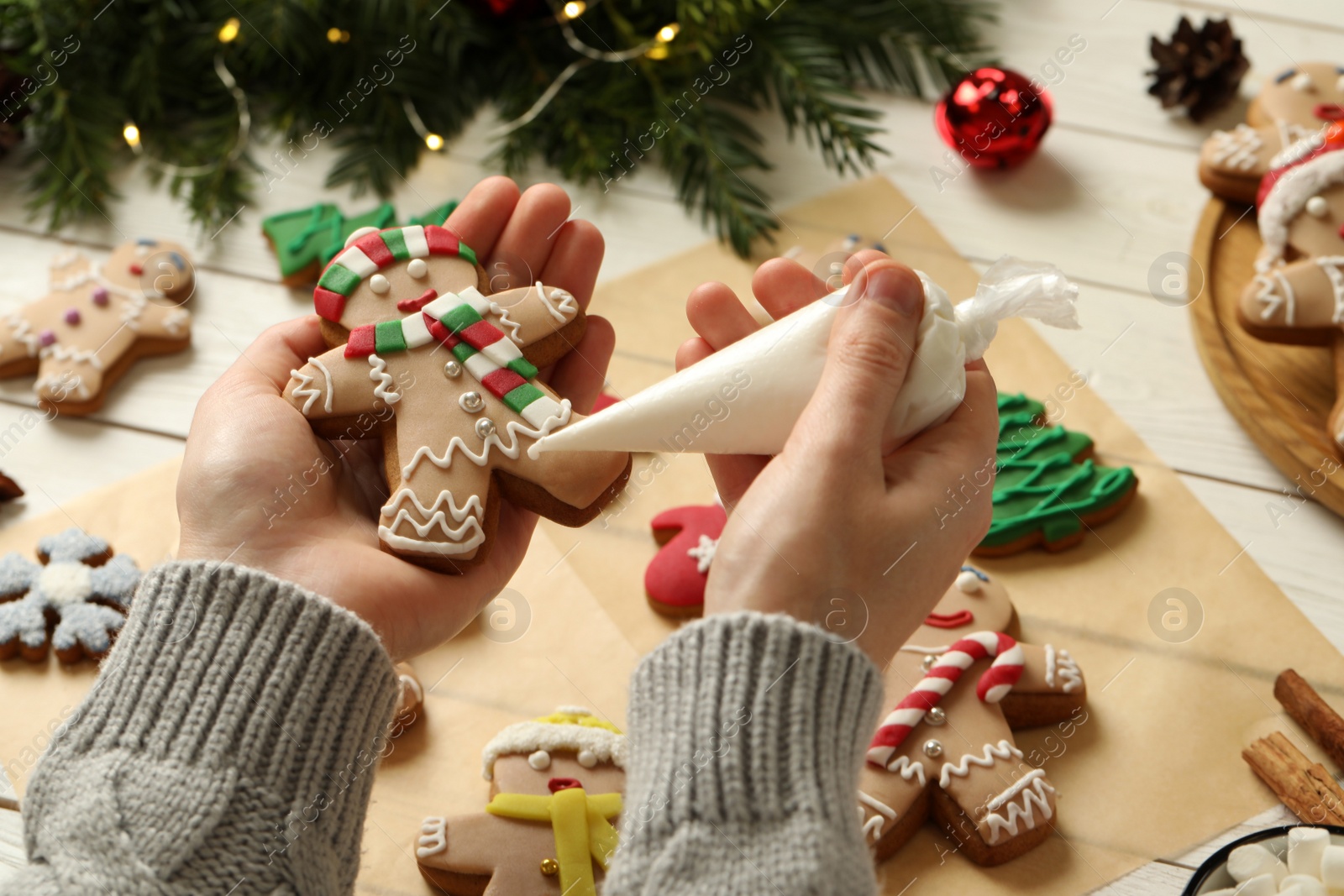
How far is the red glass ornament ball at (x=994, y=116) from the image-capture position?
66.0 inches

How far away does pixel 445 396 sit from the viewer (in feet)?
3.79

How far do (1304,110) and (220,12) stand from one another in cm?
162

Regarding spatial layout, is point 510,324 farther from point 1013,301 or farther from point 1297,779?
point 1297,779

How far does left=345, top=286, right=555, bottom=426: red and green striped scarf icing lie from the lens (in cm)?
116

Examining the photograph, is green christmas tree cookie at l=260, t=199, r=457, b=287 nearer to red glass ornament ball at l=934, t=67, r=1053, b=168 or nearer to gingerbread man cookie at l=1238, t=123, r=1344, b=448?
red glass ornament ball at l=934, t=67, r=1053, b=168

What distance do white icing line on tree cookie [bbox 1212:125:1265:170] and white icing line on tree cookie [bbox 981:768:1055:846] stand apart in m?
0.95

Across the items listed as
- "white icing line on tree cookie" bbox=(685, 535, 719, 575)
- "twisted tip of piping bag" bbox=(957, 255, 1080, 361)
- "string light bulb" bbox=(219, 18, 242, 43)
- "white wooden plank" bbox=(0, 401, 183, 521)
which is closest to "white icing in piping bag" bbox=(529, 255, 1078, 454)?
"twisted tip of piping bag" bbox=(957, 255, 1080, 361)

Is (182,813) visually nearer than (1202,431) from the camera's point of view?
Yes

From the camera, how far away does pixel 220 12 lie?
1714mm

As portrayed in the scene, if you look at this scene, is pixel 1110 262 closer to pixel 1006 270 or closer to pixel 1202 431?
pixel 1202 431

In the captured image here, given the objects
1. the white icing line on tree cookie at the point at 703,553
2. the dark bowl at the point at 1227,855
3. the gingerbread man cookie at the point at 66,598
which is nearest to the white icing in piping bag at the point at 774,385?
the white icing line on tree cookie at the point at 703,553

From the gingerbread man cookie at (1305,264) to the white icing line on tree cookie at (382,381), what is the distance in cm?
106

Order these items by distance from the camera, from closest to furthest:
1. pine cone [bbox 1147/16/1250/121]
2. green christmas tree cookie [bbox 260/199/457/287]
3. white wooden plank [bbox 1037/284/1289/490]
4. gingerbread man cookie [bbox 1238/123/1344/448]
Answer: gingerbread man cookie [bbox 1238/123/1344/448], white wooden plank [bbox 1037/284/1289/490], green christmas tree cookie [bbox 260/199/457/287], pine cone [bbox 1147/16/1250/121]

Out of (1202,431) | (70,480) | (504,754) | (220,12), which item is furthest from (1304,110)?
(70,480)
